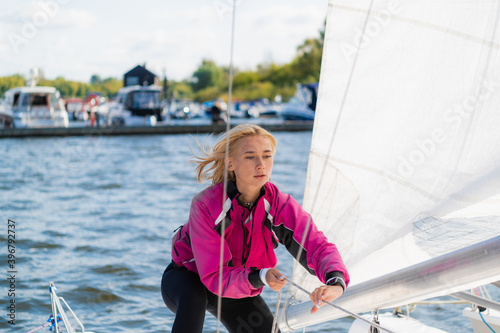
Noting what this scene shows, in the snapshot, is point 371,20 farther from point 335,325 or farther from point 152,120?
point 152,120

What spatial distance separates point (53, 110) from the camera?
32.0m

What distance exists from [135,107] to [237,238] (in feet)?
108

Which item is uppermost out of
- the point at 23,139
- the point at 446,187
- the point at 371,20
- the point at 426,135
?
the point at 371,20

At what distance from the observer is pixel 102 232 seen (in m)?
9.73

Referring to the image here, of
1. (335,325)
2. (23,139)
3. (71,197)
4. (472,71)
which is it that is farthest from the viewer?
(23,139)

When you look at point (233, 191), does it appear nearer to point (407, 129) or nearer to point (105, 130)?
point (407, 129)

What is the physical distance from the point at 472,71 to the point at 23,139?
27.8m

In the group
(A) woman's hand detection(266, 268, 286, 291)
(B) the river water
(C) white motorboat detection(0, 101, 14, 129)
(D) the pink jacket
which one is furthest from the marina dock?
(A) woman's hand detection(266, 268, 286, 291)

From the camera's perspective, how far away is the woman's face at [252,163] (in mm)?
2246

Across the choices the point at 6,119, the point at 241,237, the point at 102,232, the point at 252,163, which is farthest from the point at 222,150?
the point at 6,119

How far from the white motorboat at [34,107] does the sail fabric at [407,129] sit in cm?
2988

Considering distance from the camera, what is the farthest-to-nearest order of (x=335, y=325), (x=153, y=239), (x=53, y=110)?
1. (x=53, y=110)
2. (x=153, y=239)
3. (x=335, y=325)

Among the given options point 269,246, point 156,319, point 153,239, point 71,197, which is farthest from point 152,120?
point 269,246

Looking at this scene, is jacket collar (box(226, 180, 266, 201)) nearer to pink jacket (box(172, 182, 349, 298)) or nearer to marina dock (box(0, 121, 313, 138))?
pink jacket (box(172, 182, 349, 298))
